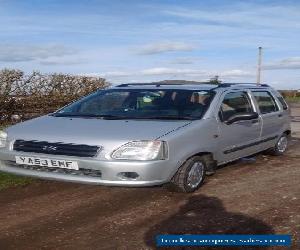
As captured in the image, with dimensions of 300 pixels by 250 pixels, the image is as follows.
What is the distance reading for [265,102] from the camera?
327 inches

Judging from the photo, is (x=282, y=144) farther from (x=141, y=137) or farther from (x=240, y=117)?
(x=141, y=137)

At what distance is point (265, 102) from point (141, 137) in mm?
3515

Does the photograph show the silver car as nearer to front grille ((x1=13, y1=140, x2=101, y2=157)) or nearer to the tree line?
front grille ((x1=13, y1=140, x2=101, y2=157))

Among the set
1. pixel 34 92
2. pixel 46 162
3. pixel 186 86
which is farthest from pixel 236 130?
pixel 34 92

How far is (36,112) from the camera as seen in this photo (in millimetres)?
14344

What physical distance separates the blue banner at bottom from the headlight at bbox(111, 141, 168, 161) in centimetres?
127

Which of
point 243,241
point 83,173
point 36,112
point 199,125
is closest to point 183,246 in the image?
point 243,241

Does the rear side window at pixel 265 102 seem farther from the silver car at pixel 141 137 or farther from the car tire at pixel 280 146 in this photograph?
the car tire at pixel 280 146

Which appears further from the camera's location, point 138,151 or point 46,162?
point 46,162

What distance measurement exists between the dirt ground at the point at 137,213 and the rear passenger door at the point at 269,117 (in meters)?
1.15

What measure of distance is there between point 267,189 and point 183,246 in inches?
99.7

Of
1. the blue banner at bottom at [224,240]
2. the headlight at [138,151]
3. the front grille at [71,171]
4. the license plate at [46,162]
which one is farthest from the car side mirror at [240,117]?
the blue banner at bottom at [224,240]

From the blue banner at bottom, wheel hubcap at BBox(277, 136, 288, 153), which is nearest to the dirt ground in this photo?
the blue banner at bottom

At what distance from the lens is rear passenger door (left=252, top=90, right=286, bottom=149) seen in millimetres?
7996
